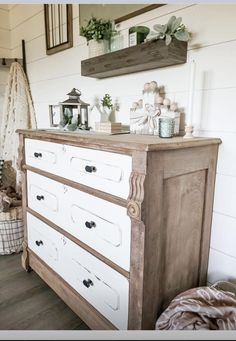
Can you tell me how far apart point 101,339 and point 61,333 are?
5 centimetres

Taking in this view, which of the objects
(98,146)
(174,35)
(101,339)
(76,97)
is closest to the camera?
(101,339)

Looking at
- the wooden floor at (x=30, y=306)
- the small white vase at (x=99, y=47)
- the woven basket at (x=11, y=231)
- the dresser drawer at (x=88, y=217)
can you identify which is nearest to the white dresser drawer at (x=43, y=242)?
the dresser drawer at (x=88, y=217)

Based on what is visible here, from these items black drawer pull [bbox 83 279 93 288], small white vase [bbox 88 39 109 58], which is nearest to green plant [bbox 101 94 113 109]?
small white vase [bbox 88 39 109 58]

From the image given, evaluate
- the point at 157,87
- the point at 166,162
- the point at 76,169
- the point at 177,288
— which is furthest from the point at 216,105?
the point at 177,288

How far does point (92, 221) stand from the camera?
124 cm

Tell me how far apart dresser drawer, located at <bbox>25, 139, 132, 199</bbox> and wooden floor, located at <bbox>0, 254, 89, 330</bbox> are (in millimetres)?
856

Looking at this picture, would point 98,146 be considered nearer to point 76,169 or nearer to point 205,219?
point 76,169

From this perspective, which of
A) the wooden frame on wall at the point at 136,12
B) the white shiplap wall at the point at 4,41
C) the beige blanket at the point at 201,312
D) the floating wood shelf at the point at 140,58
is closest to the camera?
the beige blanket at the point at 201,312

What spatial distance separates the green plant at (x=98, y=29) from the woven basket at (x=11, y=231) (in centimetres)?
150

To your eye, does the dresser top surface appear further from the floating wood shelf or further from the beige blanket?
the beige blanket

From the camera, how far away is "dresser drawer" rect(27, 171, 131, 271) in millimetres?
1093

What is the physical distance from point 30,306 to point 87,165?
1055 millimetres

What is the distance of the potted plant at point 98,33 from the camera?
165 cm

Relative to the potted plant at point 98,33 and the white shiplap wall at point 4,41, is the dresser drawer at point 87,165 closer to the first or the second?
the potted plant at point 98,33
